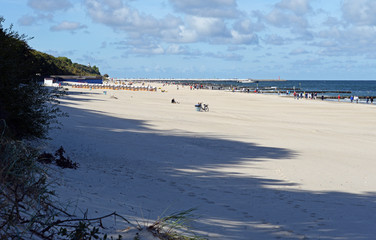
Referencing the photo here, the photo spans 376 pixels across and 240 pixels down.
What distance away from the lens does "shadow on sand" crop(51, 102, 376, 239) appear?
261 inches

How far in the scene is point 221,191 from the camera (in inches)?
344

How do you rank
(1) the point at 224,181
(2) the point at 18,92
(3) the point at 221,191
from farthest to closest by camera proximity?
1. (2) the point at 18,92
2. (1) the point at 224,181
3. (3) the point at 221,191

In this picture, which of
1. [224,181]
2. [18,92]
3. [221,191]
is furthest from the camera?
[18,92]

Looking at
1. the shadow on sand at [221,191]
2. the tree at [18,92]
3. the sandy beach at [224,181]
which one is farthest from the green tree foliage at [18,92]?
the shadow on sand at [221,191]

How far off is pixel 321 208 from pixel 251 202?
1372 millimetres

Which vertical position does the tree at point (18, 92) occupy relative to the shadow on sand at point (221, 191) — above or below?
above

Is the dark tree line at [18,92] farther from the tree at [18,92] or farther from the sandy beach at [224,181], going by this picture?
the sandy beach at [224,181]

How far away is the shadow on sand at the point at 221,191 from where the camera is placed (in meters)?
6.63

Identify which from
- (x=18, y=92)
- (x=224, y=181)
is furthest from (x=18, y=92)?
(x=224, y=181)

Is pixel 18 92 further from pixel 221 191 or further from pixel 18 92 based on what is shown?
pixel 221 191

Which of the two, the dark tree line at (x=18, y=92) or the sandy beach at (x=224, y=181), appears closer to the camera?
the sandy beach at (x=224, y=181)

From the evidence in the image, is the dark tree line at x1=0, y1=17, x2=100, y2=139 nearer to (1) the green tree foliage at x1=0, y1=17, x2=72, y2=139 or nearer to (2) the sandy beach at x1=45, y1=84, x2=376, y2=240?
(1) the green tree foliage at x1=0, y1=17, x2=72, y2=139

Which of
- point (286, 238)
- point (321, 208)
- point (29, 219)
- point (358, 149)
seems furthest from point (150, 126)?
point (29, 219)

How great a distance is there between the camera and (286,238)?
616 centimetres
